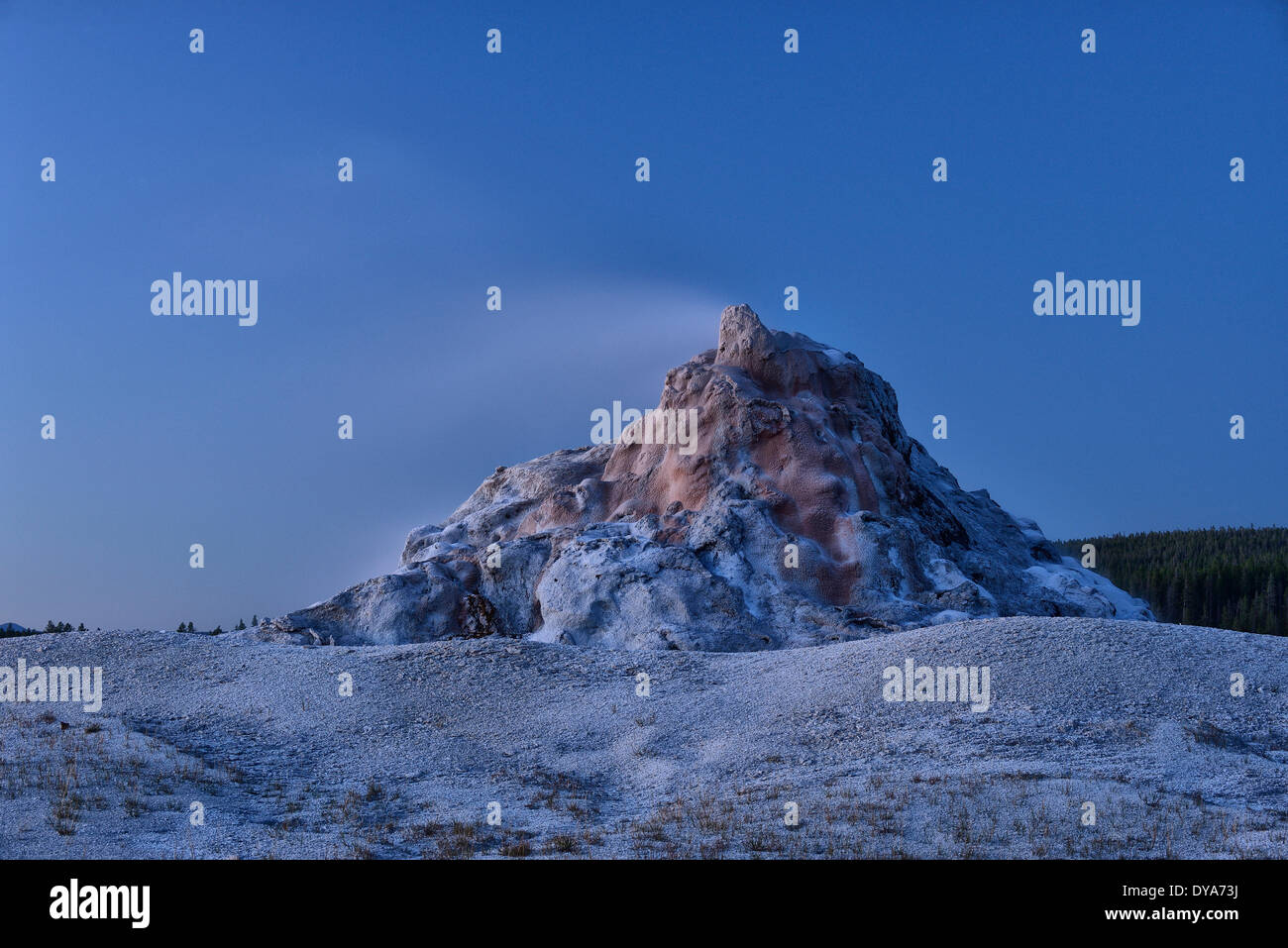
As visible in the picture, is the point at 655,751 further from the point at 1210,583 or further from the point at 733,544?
the point at 1210,583

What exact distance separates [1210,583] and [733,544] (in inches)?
2194

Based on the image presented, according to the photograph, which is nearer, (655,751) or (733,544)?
(655,751)

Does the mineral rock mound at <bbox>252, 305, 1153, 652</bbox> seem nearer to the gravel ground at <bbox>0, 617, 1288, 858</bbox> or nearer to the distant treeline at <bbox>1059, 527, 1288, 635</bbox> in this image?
the gravel ground at <bbox>0, 617, 1288, 858</bbox>

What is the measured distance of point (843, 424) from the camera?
38.5m

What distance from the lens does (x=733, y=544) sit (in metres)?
33.8

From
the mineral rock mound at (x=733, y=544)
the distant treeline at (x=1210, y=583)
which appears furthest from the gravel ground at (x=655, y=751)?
the distant treeline at (x=1210, y=583)

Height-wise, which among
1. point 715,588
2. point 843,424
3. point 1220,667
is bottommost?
point 1220,667

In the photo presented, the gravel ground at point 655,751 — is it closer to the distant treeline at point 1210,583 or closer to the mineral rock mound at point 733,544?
the mineral rock mound at point 733,544

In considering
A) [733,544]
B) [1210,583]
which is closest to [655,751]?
[733,544]

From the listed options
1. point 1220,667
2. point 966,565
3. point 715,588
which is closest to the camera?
point 1220,667

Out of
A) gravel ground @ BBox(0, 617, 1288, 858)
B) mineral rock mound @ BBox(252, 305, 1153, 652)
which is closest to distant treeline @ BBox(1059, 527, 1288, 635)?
mineral rock mound @ BBox(252, 305, 1153, 652)

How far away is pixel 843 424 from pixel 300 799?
2454 cm

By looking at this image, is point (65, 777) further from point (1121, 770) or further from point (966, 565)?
point (966, 565)
